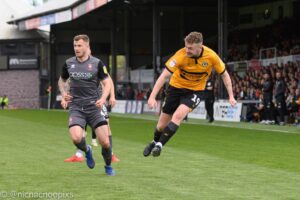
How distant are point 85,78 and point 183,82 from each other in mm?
1902

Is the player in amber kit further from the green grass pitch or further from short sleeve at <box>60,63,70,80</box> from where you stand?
short sleeve at <box>60,63,70,80</box>

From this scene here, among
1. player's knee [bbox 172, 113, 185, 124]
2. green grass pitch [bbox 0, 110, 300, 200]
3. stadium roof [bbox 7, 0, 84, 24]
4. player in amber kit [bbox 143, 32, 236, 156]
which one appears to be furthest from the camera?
stadium roof [bbox 7, 0, 84, 24]

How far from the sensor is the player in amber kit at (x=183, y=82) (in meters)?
11.2

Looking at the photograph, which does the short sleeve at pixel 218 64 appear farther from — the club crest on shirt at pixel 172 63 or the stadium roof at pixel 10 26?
the stadium roof at pixel 10 26

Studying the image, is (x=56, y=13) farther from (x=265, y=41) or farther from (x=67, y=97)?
(x=67, y=97)

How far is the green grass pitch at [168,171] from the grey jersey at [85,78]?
1.15m

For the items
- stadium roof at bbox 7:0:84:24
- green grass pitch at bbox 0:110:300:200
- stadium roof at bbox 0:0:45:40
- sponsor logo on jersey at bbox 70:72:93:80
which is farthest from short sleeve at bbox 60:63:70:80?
stadium roof at bbox 0:0:45:40

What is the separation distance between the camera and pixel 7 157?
46.1 feet

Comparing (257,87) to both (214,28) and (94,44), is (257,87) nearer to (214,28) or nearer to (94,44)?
(214,28)

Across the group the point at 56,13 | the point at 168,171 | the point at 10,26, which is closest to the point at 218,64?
the point at 168,171

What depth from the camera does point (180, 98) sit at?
467 inches

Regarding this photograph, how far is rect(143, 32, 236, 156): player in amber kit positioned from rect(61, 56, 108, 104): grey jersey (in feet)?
3.11

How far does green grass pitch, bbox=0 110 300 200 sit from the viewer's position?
29.3ft

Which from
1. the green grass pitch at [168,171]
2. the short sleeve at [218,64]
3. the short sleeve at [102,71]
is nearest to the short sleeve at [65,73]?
the short sleeve at [102,71]
